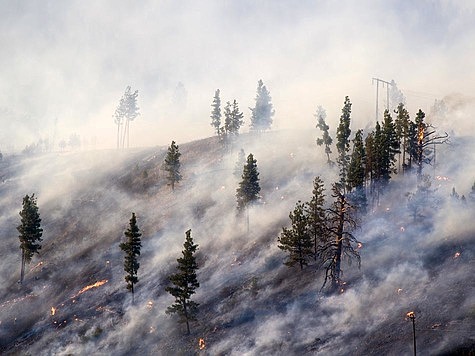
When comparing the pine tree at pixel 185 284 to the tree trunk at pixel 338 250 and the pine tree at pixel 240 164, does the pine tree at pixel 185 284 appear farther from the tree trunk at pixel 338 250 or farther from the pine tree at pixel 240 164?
the pine tree at pixel 240 164

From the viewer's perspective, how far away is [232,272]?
210 ft

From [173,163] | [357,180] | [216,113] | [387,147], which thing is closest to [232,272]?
[357,180]

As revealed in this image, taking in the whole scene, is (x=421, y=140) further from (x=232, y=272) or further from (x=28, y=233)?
(x=28, y=233)

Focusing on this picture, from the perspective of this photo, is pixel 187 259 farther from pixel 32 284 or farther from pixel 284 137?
pixel 284 137

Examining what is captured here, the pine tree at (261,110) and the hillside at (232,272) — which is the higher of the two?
the pine tree at (261,110)

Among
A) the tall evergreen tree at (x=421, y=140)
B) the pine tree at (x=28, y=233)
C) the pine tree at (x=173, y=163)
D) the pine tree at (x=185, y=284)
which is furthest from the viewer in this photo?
the pine tree at (x=173, y=163)

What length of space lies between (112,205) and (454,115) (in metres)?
102

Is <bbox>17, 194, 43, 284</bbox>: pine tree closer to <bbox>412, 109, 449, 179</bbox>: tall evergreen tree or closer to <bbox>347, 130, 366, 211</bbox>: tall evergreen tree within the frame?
<bbox>347, 130, 366, 211</bbox>: tall evergreen tree

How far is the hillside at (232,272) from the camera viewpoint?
147ft

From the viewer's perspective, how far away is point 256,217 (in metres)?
79.2

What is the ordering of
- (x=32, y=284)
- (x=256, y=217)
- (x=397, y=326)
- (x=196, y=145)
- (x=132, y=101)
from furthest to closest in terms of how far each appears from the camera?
(x=132, y=101), (x=196, y=145), (x=256, y=217), (x=32, y=284), (x=397, y=326)

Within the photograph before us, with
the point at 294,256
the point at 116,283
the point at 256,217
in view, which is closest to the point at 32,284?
the point at 116,283

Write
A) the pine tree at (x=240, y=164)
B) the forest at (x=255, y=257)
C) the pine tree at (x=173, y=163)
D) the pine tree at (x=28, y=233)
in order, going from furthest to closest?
the pine tree at (x=240, y=164)
the pine tree at (x=173, y=163)
the pine tree at (x=28, y=233)
the forest at (x=255, y=257)

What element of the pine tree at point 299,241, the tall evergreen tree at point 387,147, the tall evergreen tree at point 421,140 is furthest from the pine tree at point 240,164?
the pine tree at point 299,241
